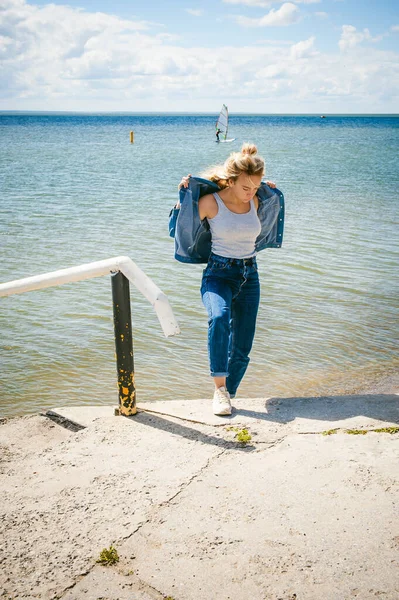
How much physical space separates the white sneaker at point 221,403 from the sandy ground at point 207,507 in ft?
0.19

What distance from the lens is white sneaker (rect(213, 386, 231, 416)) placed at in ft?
11.6

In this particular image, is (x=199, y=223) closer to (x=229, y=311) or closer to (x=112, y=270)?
(x=229, y=311)

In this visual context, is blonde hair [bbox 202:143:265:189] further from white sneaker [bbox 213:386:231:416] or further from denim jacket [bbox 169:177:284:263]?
white sneaker [bbox 213:386:231:416]

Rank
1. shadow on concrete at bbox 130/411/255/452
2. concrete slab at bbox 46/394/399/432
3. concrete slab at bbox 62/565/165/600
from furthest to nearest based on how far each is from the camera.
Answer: concrete slab at bbox 46/394/399/432 → shadow on concrete at bbox 130/411/255/452 → concrete slab at bbox 62/565/165/600

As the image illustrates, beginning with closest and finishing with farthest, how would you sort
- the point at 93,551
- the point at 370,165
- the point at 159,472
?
the point at 93,551, the point at 159,472, the point at 370,165

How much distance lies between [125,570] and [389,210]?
14.1 metres

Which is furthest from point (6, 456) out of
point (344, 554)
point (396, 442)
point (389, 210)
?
point (389, 210)

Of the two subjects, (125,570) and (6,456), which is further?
(6,456)

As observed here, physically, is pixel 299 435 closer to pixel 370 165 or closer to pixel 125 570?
pixel 125 570

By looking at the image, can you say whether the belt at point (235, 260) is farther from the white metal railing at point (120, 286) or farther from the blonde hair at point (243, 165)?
the white metal railing at point (120, 286)

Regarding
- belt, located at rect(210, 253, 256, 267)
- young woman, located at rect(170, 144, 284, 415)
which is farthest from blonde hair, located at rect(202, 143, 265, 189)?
belt, located at rect(210, 253, 256, 267)

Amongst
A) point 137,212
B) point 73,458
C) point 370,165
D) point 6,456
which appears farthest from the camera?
point 370,165

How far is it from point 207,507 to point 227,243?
175 cm

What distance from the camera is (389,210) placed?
48.5 ft
